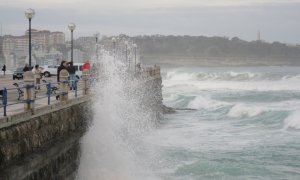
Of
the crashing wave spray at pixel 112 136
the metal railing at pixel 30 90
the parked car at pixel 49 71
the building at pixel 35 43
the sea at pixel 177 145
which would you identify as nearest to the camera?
the metal railing at pixel 30 90

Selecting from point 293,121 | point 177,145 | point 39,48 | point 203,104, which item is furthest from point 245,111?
point 39,48

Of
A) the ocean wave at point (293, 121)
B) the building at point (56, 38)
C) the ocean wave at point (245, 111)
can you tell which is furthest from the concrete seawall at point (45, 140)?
the building at point (56, 38)

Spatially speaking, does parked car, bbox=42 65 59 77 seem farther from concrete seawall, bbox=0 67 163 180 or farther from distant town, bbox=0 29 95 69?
distant town, bbox=0 29 95 69

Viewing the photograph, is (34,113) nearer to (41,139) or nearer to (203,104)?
(41,139)

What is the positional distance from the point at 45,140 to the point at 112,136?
4261 mm

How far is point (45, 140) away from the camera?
11.4 metres

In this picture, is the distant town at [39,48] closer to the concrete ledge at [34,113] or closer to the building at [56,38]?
the building at [56,38]

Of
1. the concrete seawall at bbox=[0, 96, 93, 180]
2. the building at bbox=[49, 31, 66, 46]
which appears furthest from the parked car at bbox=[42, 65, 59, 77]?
the building at bbox=[49, 31, 66, 46]

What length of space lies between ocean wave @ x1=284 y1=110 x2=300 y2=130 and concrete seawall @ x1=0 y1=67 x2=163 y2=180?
1216cm

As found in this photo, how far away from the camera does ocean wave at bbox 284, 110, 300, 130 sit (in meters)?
25.3

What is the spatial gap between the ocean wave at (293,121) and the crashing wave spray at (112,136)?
705cm

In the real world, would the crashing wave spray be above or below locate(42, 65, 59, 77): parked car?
below

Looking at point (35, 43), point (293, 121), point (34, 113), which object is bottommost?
point (293, 121)

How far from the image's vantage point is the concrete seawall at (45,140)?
9.54 meters
